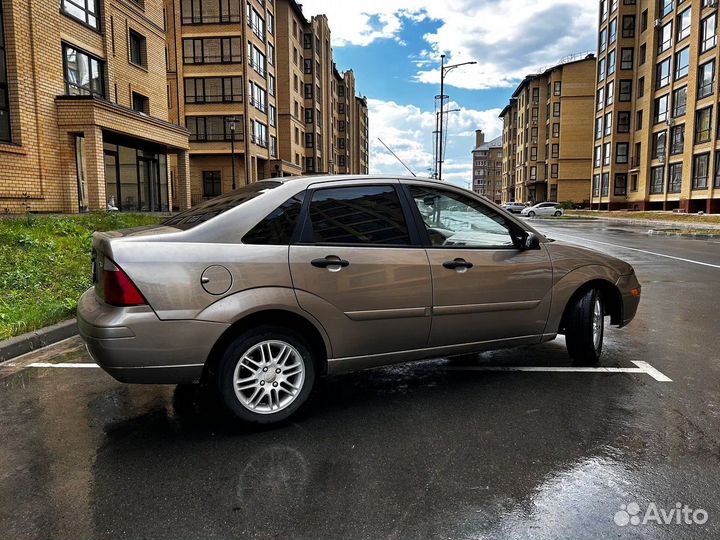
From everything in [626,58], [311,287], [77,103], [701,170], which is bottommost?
[311,287]

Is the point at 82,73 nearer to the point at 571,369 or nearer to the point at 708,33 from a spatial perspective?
the point at 571,369

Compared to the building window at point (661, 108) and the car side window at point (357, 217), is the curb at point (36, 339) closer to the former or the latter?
the car side window at point (357, 217)

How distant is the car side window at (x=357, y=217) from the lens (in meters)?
3.89

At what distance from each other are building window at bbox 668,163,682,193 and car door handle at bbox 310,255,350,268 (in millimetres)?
47909

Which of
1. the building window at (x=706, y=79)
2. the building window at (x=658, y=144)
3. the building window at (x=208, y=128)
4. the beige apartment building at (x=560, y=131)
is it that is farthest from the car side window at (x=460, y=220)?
the beige apartment building at (x=560, y=131)

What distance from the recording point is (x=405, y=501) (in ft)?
9.23

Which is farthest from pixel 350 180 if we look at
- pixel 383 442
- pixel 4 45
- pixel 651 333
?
pixel 4 45

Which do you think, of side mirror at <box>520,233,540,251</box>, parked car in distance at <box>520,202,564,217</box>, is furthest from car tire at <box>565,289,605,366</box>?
parked car in distance at <box>520,202,564,217</box>

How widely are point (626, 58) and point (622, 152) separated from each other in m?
9.24

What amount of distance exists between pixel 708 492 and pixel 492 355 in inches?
107

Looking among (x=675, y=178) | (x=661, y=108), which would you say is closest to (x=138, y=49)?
(x=675, y=178)

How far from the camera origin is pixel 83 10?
1927 cm

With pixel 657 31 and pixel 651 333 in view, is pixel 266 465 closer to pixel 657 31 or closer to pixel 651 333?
pixel 651 333

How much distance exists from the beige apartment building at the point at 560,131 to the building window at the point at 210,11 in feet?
156
